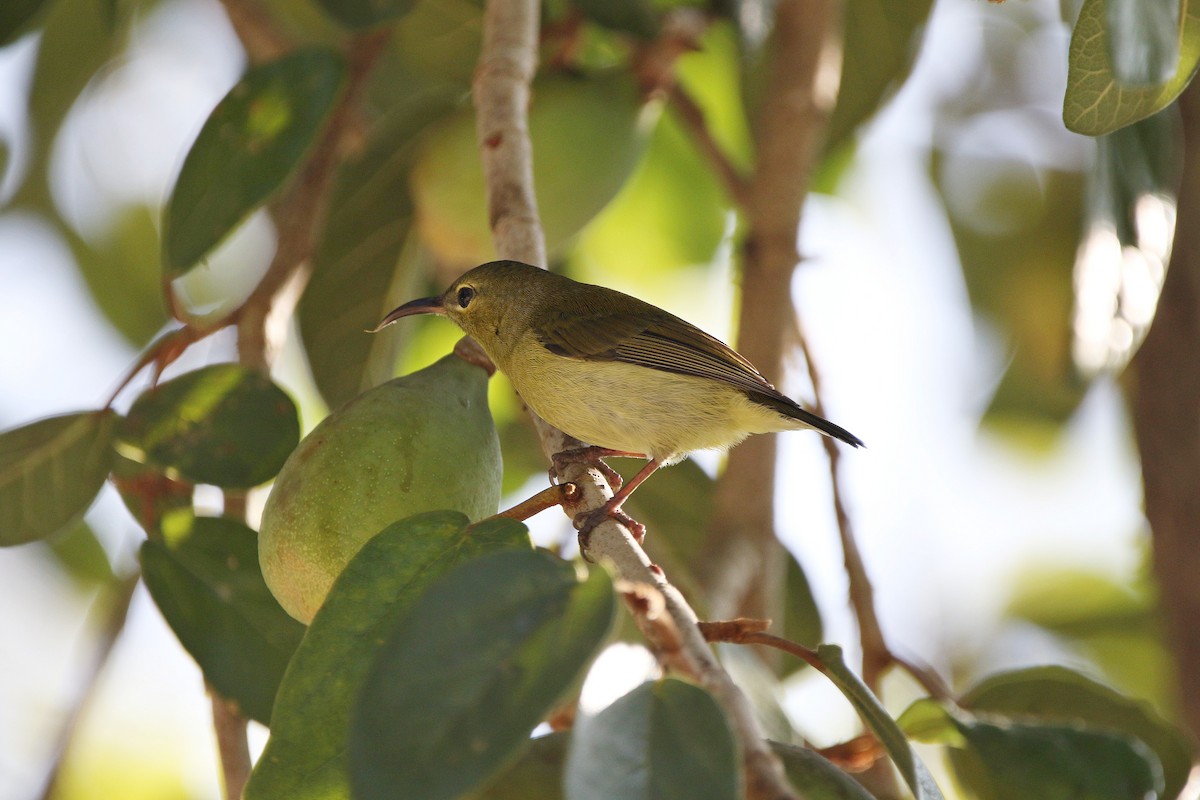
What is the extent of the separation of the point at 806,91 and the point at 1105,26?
165cm

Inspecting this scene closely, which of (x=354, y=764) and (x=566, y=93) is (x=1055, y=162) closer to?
(x=566, y=93)

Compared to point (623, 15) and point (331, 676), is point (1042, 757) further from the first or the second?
point (623, 15)

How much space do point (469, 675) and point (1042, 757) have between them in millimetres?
1163

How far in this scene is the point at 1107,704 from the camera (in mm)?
2346

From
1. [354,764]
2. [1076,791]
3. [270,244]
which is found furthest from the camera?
[270,244]

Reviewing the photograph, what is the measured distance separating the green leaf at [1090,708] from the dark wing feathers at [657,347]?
0.66m

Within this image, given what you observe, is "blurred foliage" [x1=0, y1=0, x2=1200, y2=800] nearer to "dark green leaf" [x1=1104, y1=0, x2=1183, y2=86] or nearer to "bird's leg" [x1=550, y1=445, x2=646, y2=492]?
"dark green leaf" [x1=1104, y1=0, x2=1183, y2=86]

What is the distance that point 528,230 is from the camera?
1.93 meters

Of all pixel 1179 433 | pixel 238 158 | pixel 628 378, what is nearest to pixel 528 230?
pixel 628 378

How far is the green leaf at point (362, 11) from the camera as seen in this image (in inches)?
102

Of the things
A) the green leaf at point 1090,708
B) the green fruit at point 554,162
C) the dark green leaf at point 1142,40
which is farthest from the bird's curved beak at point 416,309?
the dark green leaf at point 1142,40

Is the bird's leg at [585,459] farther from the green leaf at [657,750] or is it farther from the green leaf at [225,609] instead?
the green leaf at [657,750]

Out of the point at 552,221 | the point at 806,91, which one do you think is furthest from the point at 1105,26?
the point at 806,91

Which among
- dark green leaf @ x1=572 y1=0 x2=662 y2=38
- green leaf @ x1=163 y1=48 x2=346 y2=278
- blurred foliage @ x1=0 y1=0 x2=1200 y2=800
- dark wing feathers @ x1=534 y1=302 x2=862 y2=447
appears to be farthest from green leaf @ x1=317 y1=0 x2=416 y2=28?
dark wing feathers @ x1=534 y1=302 x2=862 y2=447
